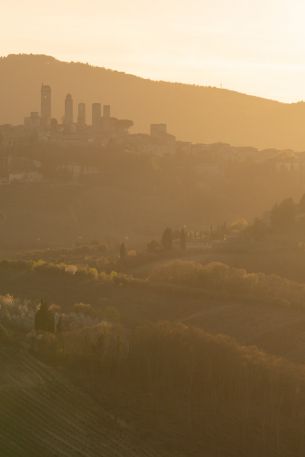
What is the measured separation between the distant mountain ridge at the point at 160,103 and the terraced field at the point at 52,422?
115m

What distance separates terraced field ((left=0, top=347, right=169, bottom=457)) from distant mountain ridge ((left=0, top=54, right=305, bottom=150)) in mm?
115120

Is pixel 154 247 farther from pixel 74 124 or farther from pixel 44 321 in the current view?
pixel 74 124

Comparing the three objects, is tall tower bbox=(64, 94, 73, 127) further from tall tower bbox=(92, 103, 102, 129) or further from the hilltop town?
tall tower bbox=(92, 103, 102, 129)

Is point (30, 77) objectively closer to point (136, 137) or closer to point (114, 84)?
point (114, 84)

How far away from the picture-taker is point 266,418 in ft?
79.2

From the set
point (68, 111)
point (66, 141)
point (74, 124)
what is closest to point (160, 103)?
point (74, 124)

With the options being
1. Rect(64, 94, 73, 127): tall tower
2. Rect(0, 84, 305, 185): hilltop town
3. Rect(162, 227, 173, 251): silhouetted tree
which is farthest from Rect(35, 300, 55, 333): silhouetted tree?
Rect(64, 94, 73, 127): tall tower

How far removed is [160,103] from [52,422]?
12615cm

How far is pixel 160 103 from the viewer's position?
487 ft

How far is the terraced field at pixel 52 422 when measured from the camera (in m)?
22.1

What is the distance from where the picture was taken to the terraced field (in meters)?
22.1

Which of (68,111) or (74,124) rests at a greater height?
(68,111)

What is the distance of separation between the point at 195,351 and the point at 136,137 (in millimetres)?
61486

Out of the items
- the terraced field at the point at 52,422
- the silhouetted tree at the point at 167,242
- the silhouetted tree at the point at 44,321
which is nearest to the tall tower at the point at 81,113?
the silhouetted tree at the point at 167,242
